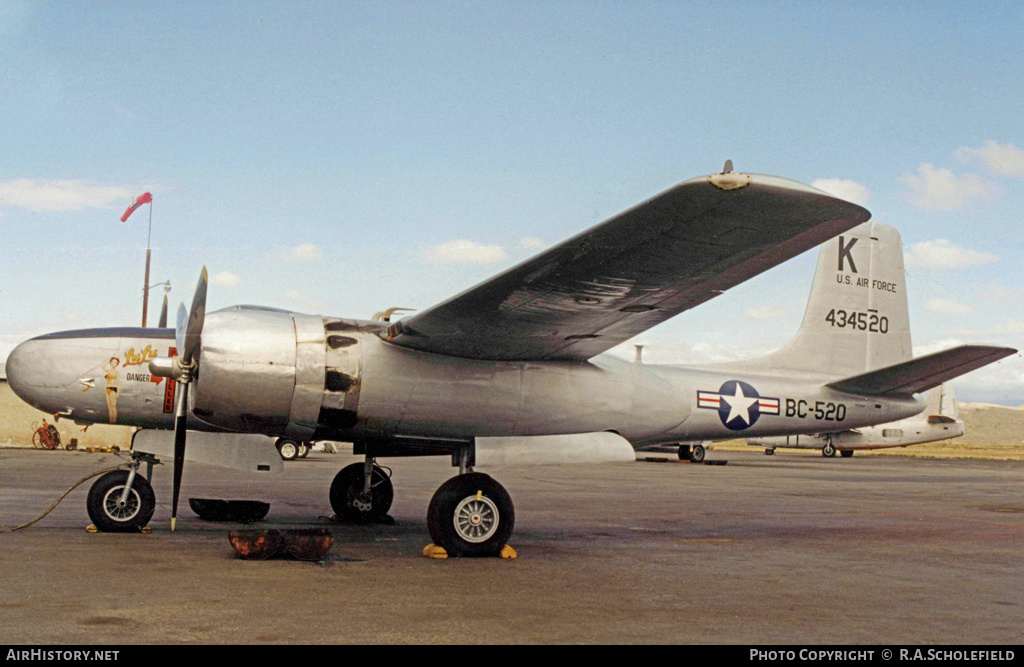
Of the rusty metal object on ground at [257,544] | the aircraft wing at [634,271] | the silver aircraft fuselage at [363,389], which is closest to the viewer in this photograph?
the aircraft wing at [634,271]

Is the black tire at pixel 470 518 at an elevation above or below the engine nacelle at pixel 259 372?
below

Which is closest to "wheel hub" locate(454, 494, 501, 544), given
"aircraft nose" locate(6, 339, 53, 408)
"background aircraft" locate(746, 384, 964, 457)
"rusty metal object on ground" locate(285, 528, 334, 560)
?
"rusty metal object on ground" locate(285, 528, 334, 560)

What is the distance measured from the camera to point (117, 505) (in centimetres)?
1114

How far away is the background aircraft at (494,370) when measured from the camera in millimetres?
7723

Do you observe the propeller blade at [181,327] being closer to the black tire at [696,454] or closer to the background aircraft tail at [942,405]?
the black tire at [696,454]

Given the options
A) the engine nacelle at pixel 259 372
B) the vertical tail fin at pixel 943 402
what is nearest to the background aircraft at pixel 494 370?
the engine nacelle at pixel 259 372

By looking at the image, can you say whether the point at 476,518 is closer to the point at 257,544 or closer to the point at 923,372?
the point at 257,544

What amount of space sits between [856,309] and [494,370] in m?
7.06

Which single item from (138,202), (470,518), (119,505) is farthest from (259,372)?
(138,202)

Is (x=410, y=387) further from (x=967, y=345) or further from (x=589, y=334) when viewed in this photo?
(x=967, y=345)

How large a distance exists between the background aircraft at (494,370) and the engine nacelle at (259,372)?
16 mm

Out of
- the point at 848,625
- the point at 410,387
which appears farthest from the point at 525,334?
the point at 848,625

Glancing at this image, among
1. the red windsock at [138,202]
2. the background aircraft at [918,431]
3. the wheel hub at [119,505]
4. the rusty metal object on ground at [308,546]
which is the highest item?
the red windsock at [138,202]

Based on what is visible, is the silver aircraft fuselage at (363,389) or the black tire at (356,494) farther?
the black tire at (356,494)
